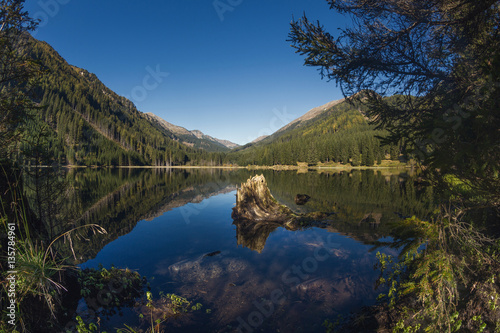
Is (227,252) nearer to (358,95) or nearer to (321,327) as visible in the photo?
(321,327)

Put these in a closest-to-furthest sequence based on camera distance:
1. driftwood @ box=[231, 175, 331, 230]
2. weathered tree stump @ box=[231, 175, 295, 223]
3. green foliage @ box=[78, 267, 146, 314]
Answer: green foliage @ box=[78, 267, 146, 314]
driftwood @ box=[231, 175, 331, 230]
weathered tree stump @ box=[231, 175, 295, 223]

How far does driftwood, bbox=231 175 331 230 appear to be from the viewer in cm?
1734

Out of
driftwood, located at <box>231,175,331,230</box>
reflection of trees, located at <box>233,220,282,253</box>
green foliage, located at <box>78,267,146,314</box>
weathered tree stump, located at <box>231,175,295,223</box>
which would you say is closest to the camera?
green foliage, located at <box>78,267,146,314</box>

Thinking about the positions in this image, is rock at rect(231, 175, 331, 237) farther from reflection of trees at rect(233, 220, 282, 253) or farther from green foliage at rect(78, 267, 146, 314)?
green foliage at rect(78, 267, 146, 314)

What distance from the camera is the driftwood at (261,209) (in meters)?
17.3

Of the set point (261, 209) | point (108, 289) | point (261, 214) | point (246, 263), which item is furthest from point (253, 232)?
point (108, 289)

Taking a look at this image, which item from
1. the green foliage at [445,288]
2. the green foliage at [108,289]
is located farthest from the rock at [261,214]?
the green foliage at [445,288]

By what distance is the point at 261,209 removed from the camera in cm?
1773

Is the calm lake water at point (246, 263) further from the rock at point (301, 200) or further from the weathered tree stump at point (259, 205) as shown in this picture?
the rock at point (301, 200)

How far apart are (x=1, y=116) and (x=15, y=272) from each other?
475 cm

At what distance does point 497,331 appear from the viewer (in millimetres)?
3373

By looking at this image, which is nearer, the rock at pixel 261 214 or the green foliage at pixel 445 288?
the green foliage at pixel 445 288

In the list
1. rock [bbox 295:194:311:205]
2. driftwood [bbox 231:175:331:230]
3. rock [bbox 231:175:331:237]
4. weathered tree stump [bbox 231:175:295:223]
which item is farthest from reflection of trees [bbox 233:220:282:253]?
rock [bbox 295:194:311:205]

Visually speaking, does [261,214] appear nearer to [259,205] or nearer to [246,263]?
[259,205]
